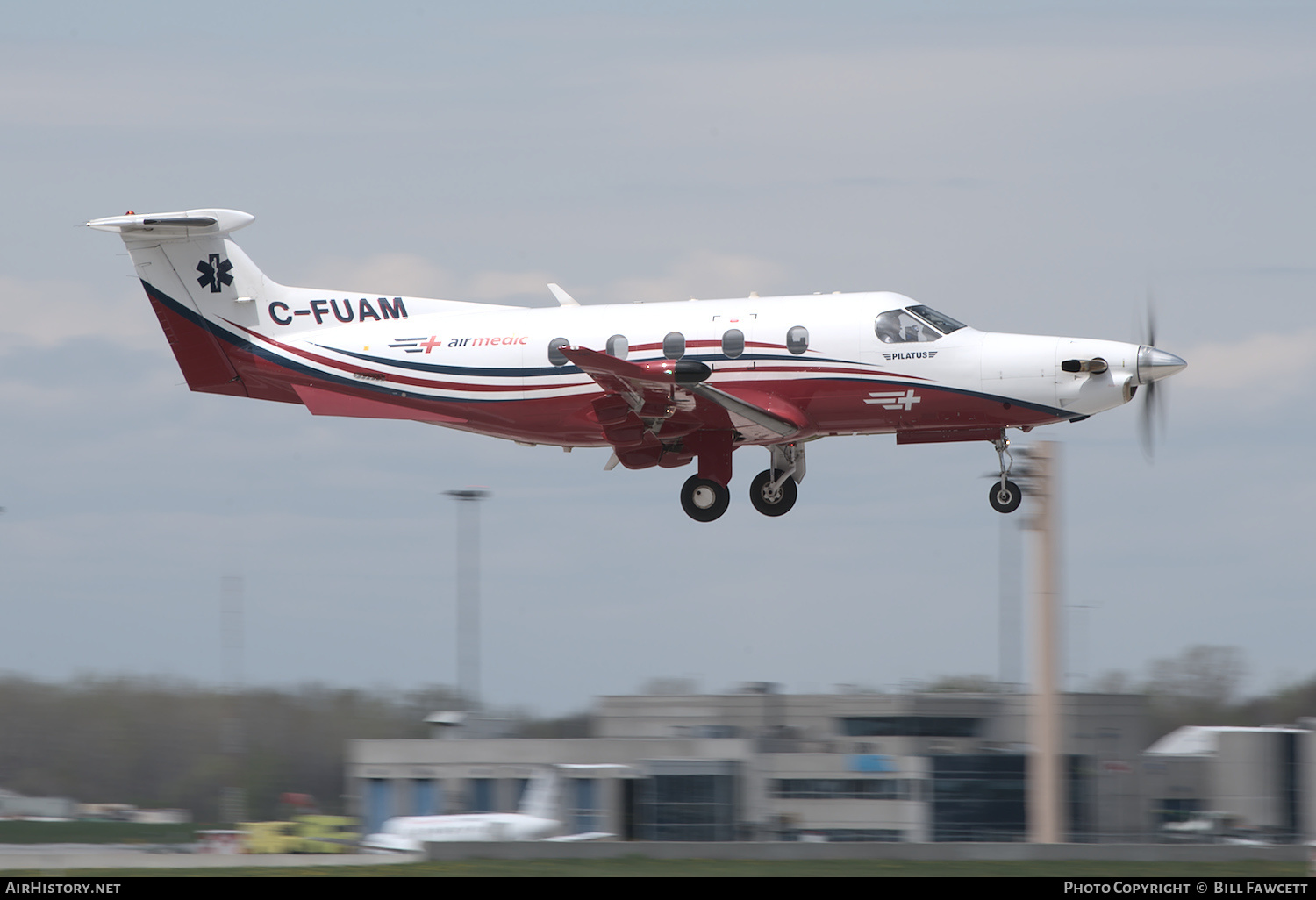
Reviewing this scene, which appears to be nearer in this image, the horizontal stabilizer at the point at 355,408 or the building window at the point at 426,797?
the horizontal stabilizer at the point at 355,408

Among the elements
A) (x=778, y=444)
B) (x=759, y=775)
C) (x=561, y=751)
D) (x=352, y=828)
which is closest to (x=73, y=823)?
(x=352, y=828)

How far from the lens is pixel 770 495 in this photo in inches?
1129

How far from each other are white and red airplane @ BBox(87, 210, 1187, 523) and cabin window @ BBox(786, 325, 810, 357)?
26mm

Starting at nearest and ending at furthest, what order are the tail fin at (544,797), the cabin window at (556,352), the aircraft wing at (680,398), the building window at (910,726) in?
the aircraft wing at (680,398) → the cabin window at (556,352) → the tail fin at (544,797) → the building window at (910,726)

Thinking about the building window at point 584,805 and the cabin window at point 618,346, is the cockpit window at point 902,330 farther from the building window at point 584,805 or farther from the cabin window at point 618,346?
the building window at point 584,805

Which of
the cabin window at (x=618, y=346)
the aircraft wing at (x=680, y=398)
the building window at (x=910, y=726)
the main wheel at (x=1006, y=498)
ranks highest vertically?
the cabin window at (x=618, y=346)

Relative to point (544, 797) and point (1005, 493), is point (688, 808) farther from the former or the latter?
point (1005, 493)

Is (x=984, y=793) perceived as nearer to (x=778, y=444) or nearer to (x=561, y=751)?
(x=561, y=751)

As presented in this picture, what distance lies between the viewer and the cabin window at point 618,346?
2647 centimetres

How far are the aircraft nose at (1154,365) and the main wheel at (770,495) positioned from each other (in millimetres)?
6510

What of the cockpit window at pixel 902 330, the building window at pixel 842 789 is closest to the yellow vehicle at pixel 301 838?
the building window at pixel 842 789

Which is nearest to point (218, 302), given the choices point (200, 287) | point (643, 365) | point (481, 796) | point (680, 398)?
point (200, 287)

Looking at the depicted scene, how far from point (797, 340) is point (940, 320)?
2.40m

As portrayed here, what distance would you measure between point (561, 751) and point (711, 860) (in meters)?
12.6
